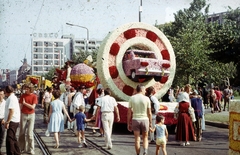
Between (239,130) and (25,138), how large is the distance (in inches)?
→ 224

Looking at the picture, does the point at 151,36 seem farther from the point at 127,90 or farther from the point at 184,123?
the point at 184,123

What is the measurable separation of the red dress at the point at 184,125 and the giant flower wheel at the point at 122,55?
381cm

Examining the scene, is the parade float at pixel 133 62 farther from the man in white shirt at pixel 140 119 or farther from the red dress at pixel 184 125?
the man in white shirt at pixel 140 119

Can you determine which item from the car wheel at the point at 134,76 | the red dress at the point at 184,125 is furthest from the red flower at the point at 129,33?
the red dress at the point at 184,125

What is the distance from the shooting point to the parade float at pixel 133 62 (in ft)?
47.8

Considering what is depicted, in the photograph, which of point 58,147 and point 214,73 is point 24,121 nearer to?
point 58,147

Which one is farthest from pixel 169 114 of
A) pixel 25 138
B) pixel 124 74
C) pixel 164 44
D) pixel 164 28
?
pixel 164 28

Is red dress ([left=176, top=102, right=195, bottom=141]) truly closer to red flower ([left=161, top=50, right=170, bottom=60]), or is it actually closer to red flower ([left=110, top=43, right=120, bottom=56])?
red flower ([left=110, top=43, right=120, bottom=56])

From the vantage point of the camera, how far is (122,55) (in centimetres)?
1551

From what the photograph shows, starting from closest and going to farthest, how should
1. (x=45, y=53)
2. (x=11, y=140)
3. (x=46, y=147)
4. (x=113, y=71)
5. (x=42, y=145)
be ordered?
(x=11, y=140)
(x=46, y=147)
(x=42, y=145)
(x=113, y=71)
(x=45, y=53)

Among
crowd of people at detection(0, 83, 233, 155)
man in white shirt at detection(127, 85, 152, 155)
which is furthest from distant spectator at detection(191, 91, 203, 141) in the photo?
man in white shirt at detection(127, 85, 152, 155)

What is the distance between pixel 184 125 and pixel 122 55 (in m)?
4.93

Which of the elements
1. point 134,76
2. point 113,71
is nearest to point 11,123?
point 134,76

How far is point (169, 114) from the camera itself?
14.0 m
